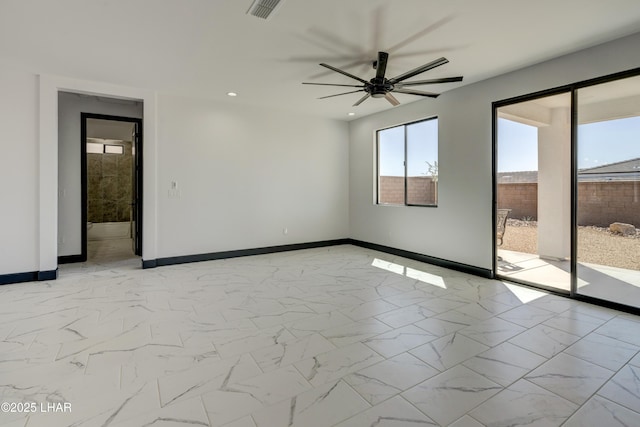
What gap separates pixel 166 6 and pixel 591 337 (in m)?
4.72

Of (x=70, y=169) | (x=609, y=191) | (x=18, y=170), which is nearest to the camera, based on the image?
(x=609, y=191)

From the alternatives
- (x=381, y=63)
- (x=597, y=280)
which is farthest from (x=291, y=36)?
(x=597, y=280)

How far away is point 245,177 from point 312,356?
4.39 m

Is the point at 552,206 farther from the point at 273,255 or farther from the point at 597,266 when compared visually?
the point at 273,255

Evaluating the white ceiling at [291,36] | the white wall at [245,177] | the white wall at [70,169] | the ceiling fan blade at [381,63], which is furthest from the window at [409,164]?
the white wall at [70,169]

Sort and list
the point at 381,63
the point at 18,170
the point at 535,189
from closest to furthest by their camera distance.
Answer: the point at 381,63 → the point at 18,170 → the point at 535,189

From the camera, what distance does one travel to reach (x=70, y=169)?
5.79 meters

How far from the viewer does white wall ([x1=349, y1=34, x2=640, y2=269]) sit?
3.68 metres

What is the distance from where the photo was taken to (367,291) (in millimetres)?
4094

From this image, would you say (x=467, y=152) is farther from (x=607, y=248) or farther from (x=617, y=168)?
(x=607, y=248)

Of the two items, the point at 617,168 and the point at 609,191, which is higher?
the point at 617,168

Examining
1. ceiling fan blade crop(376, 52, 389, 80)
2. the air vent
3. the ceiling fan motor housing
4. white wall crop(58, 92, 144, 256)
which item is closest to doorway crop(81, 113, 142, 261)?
white wall crop(58, 92, 144, 256)

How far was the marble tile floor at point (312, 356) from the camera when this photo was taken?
1.85m

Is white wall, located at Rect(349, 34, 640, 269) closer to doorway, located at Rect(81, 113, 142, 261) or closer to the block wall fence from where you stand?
the block wall fence
